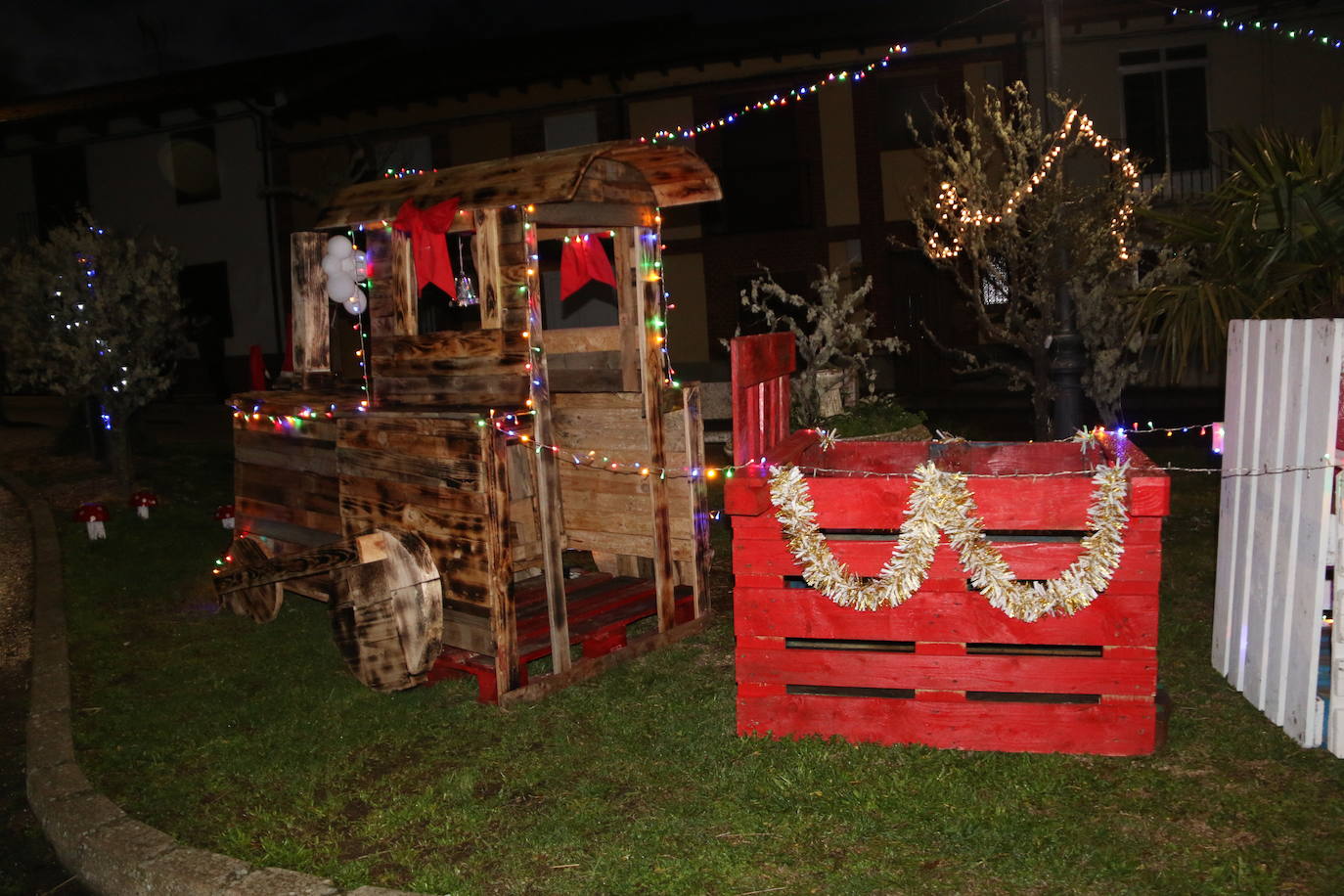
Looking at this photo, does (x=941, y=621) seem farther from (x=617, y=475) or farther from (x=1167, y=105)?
(x=1167, y=105)

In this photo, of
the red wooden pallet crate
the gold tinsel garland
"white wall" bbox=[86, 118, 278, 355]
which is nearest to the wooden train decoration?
the red wooden pallet crate

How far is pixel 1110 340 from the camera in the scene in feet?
38.3

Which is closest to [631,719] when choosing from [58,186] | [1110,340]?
[1110,340]

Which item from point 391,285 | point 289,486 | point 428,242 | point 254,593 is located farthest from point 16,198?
point 428,242

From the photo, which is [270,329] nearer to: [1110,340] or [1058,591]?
[1110,340]

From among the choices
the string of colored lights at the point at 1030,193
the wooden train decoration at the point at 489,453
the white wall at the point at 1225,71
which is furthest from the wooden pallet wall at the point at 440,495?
the white wall at the point at 1225,71

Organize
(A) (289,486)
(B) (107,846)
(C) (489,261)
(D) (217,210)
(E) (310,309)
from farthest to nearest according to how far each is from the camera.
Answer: (D) (217,210) < (E) (310,309) < (A) (289,486) < (C) (489,261) < (B) (107,846)

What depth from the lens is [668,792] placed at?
15.7ft

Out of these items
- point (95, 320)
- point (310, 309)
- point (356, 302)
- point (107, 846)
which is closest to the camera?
point (107, 846)

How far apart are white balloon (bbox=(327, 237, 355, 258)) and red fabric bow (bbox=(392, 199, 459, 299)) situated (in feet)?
3.56

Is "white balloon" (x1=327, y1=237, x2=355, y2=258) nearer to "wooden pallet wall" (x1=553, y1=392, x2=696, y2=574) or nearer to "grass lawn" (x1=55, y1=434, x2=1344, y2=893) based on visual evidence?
"wooden pallet wall" (x1=553, y1=392, x2=696, y2=574)

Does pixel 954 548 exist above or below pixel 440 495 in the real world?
below

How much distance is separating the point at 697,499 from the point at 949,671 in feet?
8.36

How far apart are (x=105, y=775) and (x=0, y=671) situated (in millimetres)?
2478
